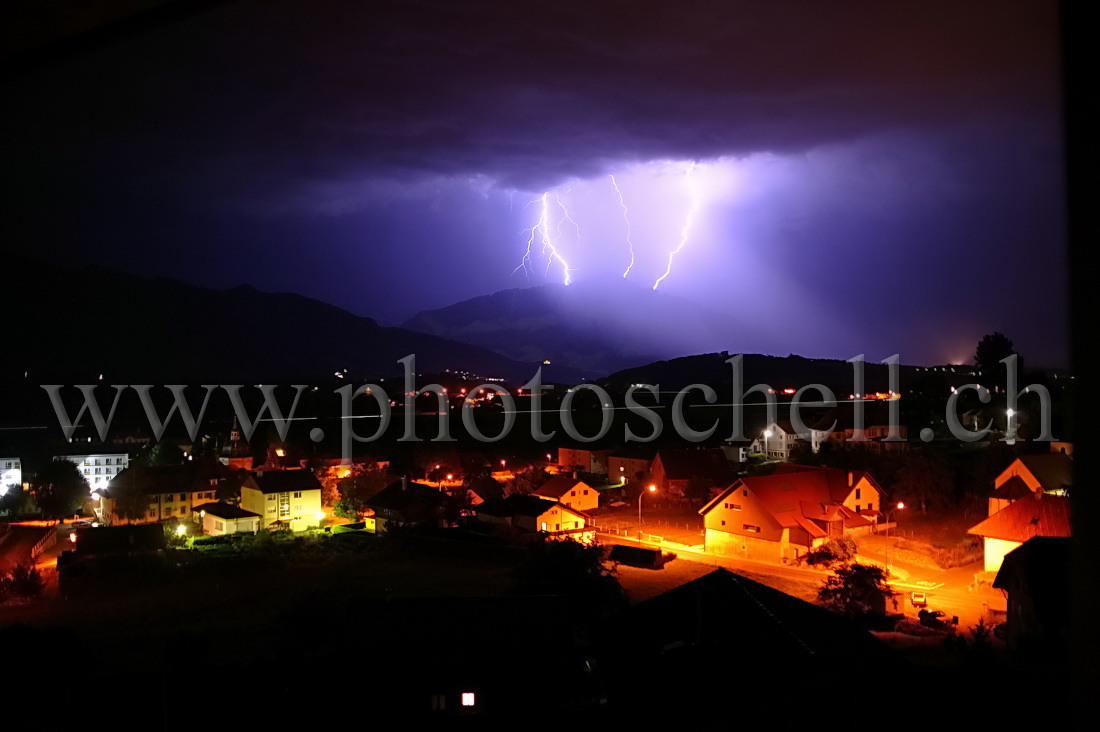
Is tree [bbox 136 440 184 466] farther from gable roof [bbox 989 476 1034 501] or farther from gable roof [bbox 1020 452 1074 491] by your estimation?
gable roof [bbox 1020 452 1074 491]

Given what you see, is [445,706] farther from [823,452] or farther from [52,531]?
[823,452]

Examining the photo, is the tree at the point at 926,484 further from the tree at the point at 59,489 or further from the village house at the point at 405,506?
the tree at the point at 59,489

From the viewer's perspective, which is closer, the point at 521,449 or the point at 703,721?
the point at 703,721

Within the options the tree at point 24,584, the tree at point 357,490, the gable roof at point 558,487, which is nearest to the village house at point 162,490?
the tree at point 357,490

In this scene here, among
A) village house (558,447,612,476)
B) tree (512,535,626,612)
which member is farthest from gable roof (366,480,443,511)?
village house (558,447,612,476)

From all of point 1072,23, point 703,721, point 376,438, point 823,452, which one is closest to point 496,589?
point 703,721

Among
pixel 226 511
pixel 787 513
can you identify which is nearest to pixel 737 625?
pixel 787 513

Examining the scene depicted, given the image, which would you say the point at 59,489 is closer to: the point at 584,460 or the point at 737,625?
the point at 584,460
